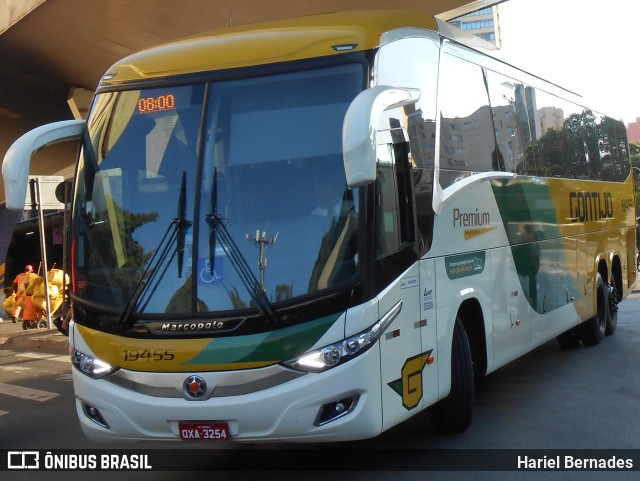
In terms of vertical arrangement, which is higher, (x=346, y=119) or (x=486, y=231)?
(x=346, y=119)

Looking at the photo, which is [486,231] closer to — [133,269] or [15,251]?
[133,269]

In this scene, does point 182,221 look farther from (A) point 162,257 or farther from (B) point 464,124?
(B) point 464,124

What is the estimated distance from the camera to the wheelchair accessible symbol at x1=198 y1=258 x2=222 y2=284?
5574 millimetres

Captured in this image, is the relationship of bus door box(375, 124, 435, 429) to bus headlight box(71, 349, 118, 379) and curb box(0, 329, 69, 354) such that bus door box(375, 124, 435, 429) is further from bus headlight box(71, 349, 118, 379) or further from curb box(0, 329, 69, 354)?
curb box(0, 329, 69, 354)

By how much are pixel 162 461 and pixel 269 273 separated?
2.31 m

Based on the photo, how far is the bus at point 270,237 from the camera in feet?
17.7

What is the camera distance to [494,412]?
8008mm

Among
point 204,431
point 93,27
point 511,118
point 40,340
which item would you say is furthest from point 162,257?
point 93,27

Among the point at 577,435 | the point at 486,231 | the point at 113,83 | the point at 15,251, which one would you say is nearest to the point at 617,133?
the point at 486,231

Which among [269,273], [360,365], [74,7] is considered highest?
[74,7]

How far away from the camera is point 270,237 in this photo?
5570 mm

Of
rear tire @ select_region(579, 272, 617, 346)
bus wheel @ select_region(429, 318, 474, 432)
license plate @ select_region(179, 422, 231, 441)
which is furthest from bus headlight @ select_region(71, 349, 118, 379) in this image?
rear tire @ select_region(579, 272, 617, 346)

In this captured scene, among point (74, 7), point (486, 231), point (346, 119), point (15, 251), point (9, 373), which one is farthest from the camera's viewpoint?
point (15, 251)

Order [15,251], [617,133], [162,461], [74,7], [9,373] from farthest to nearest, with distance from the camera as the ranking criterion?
[15,251], [74,7], [617,133], [9,373], [162,461]
